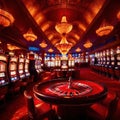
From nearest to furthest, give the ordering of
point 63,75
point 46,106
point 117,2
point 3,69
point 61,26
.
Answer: point 46,106, point 3,69, point 117,2, point 61,26, point 63,75

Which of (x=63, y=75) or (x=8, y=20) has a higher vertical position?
(x=8, y=20)

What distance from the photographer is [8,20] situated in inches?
146

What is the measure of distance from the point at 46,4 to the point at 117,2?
12.5ft

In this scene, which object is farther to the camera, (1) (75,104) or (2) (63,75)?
(2) (63,75)

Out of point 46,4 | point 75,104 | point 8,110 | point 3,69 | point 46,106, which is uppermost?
point 46,4

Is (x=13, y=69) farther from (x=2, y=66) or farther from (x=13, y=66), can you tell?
(x=2, y=66)

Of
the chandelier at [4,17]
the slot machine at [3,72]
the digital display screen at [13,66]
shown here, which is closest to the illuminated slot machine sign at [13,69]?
the digital display screen at [13,66]

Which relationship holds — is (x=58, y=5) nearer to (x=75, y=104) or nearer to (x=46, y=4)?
(x=46, y=4)

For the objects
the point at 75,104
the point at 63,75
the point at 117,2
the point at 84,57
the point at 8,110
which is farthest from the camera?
→ the point at 84,57

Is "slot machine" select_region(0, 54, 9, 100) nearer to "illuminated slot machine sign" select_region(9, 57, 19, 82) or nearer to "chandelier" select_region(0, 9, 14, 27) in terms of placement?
"illuminated slot machine sign" select_region(9, 57, 19, 82)

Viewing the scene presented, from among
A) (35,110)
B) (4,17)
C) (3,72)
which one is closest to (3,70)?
(3,72)

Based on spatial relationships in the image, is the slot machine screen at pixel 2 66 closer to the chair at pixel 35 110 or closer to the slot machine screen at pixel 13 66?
the slot machine screen at pixel 13 66

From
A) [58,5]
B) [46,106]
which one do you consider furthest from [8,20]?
[58,5]

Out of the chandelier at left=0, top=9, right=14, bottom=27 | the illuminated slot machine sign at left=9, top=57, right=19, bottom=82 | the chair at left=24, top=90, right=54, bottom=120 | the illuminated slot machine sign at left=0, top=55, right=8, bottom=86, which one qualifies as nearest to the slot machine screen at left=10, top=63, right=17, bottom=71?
the illuminated slot machine sign at left=9, top=57, right=19, bottom=82
